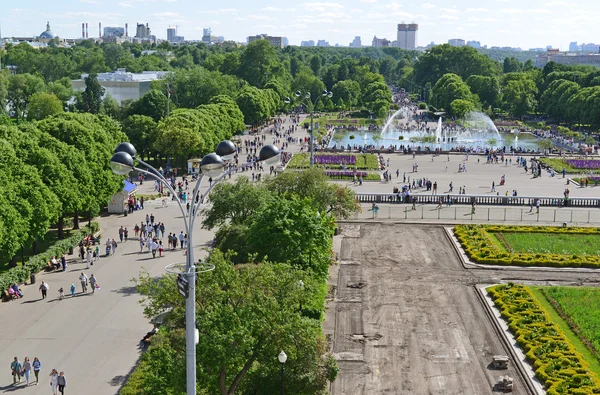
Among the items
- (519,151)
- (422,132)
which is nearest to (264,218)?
(519,151)

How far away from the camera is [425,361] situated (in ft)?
92.4

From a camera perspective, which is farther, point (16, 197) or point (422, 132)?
point (422, 132)

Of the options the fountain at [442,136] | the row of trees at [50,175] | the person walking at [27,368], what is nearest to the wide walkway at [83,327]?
the person walking at [27,368]

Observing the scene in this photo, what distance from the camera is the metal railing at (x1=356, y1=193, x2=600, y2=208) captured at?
56406 mm

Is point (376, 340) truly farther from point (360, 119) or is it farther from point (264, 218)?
point (360, 119)

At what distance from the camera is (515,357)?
28406mm

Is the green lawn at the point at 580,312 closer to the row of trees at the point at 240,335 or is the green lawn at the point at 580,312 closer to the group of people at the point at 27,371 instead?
the row of trees at the point at 240,335

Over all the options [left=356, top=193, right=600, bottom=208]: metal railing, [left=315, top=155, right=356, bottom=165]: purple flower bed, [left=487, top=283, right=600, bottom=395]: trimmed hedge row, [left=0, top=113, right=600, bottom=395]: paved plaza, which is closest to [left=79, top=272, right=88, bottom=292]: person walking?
[left=0, top=113, right=600, bottom=395]: paved plaza

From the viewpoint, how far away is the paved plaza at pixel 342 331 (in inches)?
1061

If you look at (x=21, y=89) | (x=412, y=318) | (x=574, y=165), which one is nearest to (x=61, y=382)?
(x=412, y=318)

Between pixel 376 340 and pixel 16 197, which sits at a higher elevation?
pixel 16 197

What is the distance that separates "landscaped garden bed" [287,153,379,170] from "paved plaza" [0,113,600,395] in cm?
2510

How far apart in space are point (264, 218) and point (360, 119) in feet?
320

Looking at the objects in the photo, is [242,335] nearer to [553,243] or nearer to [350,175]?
[553,243]
